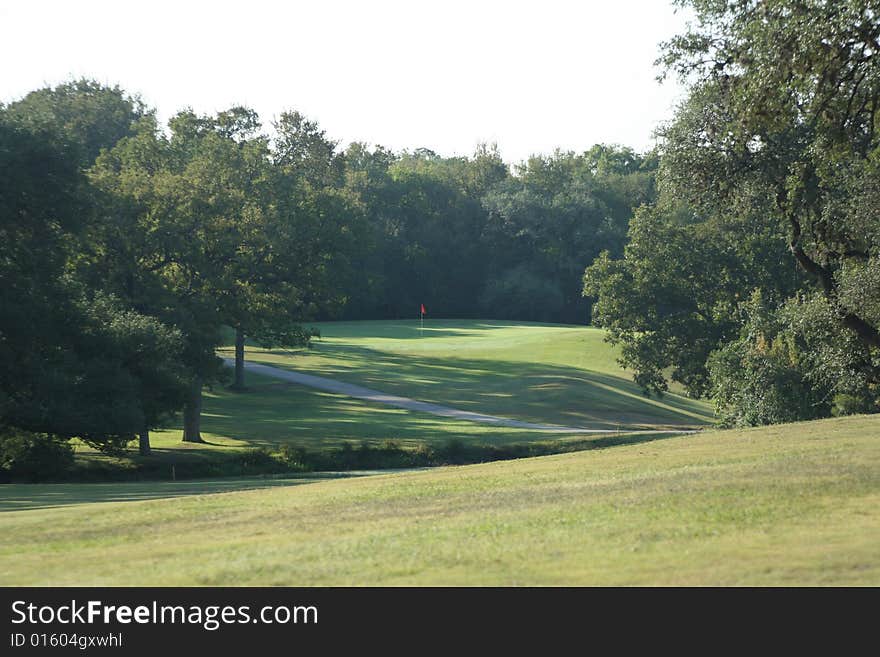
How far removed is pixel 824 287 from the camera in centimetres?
3041

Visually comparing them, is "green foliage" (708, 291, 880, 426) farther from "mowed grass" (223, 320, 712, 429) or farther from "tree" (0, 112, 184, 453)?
"tree" (0, 112, 184, 453)

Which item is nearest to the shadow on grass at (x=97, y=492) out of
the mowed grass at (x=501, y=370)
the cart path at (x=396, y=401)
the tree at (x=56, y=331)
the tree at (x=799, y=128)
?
the tree at (x=56, y=331)

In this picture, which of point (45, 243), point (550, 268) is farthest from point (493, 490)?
point (550, 268)

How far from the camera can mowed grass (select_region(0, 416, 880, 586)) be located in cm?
885

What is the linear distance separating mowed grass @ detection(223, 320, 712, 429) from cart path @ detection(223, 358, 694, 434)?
3.72ft

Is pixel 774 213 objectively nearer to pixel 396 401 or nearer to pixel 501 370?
pixel 396 401

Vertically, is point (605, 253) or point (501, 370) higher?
point (605, 253)

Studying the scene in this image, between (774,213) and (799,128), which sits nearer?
(799,128)

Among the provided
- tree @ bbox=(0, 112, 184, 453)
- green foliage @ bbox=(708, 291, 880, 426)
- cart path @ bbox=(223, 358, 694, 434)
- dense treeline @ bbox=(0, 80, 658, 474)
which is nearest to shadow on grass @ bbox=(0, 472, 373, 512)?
tree @ bbox=(0, 112, 184, 453)

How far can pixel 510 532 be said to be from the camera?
1077 cm

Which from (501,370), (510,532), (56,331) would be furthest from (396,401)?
(510,532)

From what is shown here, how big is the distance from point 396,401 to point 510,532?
1747 inches
